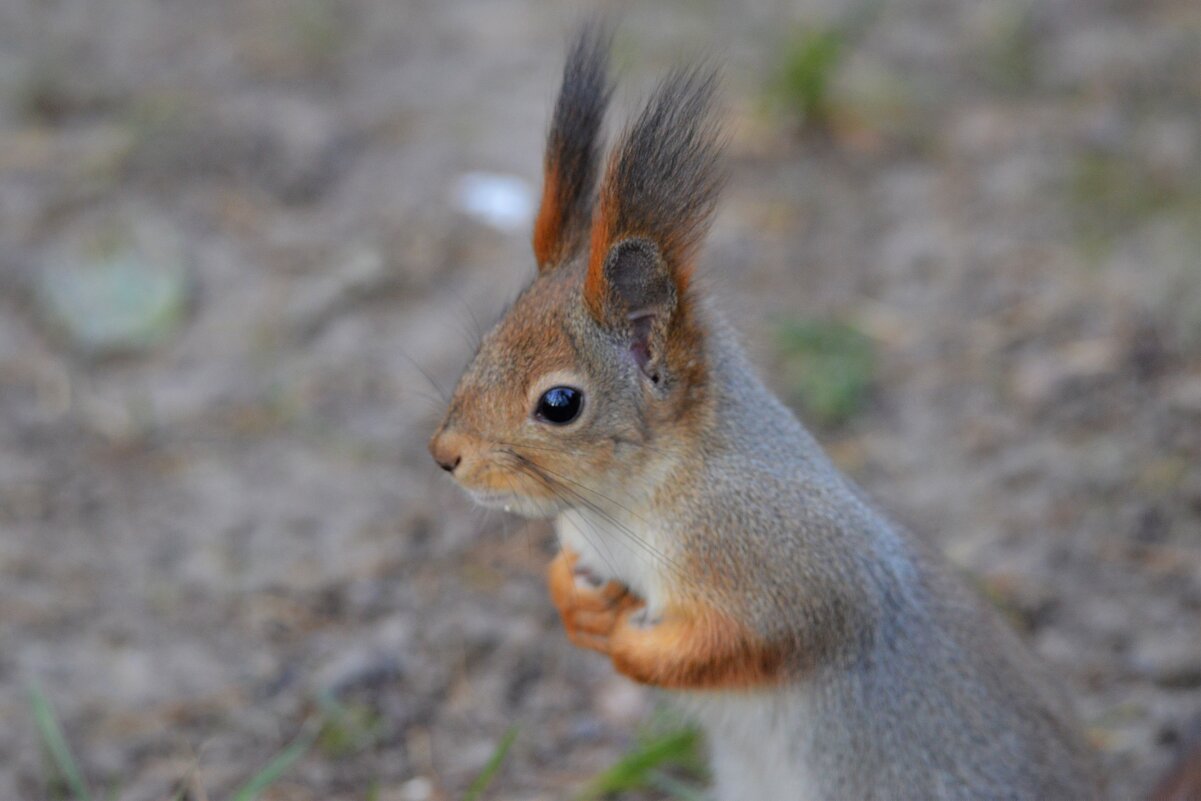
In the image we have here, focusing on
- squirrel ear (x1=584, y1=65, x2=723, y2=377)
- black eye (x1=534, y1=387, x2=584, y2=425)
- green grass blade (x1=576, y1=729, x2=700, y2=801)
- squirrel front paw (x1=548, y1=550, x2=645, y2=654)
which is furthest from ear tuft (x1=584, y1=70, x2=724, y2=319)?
green grass blade (x1=576, y1=729, x2=700, y2=801)

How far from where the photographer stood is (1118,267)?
3191mm

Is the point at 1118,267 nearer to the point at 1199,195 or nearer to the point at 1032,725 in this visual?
the point at 1199,195

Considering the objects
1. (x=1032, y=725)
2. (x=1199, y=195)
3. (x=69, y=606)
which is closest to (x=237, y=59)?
(x=69, y=606)

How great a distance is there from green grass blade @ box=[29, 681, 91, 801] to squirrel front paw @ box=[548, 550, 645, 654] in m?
0.78

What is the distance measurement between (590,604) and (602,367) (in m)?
0.36

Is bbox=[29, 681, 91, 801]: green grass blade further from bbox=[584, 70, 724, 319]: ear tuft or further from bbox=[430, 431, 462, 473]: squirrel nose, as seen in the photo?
bbox=[584, 70, 724, 319]: ear tuft

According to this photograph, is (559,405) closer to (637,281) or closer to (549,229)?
(637,281)

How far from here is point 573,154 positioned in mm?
1881

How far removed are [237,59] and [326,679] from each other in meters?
2.39

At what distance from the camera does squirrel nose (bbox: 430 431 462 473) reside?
1729 millimetres

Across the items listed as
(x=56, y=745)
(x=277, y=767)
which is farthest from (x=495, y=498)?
(x=56, y=745)

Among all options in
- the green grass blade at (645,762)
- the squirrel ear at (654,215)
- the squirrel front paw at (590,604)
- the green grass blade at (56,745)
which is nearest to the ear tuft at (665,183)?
the squirrel ear at (654,215)

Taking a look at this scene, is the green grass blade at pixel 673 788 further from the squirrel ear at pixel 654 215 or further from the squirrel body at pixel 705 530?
the squirrel ear at pixel 654 215

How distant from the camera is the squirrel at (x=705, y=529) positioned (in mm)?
1731
